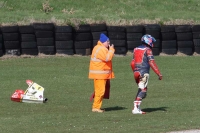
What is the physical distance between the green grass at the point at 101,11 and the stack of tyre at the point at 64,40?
1326mm

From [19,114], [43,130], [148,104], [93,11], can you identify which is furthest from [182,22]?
[43,130]

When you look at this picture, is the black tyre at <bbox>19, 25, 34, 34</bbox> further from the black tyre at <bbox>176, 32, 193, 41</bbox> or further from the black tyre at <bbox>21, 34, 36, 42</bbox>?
the black tyre at <bbox>176, 32, 193, 41</bbox>

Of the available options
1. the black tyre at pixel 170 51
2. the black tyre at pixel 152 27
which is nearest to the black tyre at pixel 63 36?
the black tyre at pixel 152 27

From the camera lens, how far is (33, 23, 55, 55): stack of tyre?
71.9ft

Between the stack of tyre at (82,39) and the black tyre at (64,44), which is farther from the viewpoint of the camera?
the stack of tyre at (82,39)

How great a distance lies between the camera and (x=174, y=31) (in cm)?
2317

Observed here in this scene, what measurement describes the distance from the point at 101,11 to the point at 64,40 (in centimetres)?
698

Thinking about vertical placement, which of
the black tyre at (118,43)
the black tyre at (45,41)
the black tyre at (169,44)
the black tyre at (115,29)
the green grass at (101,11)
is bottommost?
the black tyre at (169,44)

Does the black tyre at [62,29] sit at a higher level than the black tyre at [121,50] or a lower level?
higher

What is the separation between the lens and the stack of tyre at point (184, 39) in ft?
76.0

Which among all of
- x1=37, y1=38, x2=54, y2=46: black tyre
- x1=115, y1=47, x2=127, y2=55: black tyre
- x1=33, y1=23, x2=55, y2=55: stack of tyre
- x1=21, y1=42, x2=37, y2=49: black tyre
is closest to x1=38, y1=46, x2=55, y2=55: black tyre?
x1=33, y1=23, x2=55, y2=55: stack of tyre

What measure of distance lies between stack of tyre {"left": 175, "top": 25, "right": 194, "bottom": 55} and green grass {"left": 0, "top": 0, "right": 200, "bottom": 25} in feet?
7.35

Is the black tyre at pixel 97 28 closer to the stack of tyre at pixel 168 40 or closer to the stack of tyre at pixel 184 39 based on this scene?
the stack of tyre at pixel 168 40

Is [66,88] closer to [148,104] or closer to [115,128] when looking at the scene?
[148,104]
